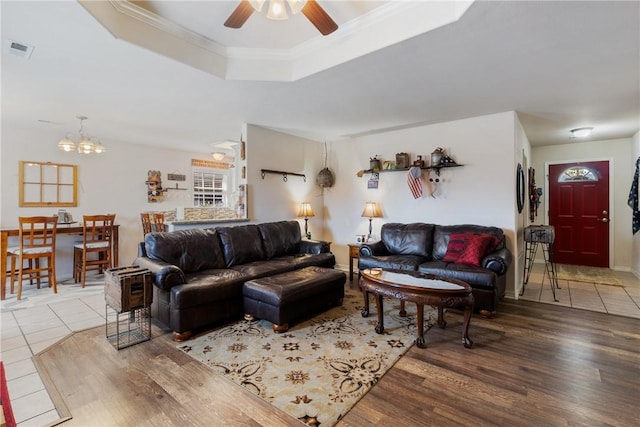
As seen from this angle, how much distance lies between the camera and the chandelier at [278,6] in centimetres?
176

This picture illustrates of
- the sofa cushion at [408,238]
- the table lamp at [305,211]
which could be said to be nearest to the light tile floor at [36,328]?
the table lamp at [305,211]

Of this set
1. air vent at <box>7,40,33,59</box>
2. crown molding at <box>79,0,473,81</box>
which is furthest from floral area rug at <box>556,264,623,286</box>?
air vent at <box>7,40,33,59</box>

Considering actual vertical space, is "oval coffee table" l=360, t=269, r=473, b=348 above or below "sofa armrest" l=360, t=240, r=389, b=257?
below

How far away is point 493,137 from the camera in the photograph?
4.03 m

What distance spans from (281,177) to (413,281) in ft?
10.1

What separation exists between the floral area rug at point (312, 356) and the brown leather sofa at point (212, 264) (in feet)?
0.77

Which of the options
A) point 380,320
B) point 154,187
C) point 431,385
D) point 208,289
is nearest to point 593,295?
point 380,320

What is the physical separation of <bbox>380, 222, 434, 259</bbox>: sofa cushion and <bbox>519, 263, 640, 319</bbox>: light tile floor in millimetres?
1399

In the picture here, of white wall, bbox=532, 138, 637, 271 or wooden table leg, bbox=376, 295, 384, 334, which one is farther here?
white wall, bbox=532, 138, 637, 271

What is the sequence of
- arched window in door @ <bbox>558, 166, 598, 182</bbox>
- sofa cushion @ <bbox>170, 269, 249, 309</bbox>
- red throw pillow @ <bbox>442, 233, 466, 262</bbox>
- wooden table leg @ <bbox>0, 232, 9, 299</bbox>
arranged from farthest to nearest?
arched window in door @ <bbox>558, 166, 598, 182</bbox>, wooden table leg @ <bbox>0, 232, 9, 299</bbox>, red throw pillow @ <bbox>442, 233, 466, 262</bbox>, sofa cushion @ <bbox>170, 269, 249, 309</bbox>

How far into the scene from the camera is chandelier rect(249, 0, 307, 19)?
1764mm

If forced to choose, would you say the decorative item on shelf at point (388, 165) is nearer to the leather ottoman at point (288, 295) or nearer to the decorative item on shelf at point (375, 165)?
the decorative item on shelf at point (375, 165)

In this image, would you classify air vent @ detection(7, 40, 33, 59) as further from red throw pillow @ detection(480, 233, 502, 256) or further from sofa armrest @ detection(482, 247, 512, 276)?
red throw pillow @ detection(480, 233, 502, 256)

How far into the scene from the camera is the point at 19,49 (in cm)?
238
